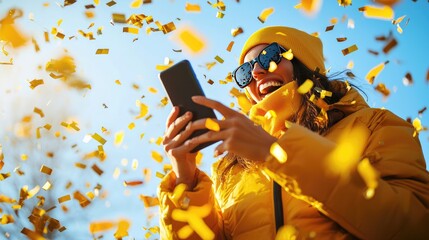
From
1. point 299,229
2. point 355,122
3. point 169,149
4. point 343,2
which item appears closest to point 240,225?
point 299,229

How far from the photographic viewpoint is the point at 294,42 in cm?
345

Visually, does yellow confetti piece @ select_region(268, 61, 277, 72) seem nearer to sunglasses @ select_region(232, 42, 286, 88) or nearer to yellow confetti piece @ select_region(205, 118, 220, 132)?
sunglasses @ select_region(232, 42, 286, 88)

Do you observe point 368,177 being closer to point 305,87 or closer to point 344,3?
point 305,87

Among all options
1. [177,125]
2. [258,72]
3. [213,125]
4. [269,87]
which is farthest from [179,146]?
[258,72]

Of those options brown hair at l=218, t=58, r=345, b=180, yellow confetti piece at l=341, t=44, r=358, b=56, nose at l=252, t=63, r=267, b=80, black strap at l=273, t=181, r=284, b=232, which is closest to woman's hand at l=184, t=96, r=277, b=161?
black strap at l=273, t=181, r=284, b=232

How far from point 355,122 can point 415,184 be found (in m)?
0.63

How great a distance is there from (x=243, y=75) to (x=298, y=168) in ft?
6.20

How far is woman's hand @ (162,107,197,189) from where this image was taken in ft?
6.06

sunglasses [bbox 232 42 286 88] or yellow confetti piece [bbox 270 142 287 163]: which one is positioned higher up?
yellow confetti piece [bbox 270 142 287 163]

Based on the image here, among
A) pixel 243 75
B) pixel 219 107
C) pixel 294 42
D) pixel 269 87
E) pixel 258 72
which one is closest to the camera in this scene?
pixel 219 107

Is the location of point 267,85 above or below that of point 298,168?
below

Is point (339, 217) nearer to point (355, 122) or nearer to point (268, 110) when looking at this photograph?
point (355, 122)

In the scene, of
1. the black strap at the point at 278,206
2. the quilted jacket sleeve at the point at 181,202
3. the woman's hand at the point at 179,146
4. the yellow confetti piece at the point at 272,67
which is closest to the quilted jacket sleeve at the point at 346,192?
the black strap at the point at 278,206

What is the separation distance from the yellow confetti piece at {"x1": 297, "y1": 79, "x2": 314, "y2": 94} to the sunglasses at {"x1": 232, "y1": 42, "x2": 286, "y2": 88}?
351 mm
